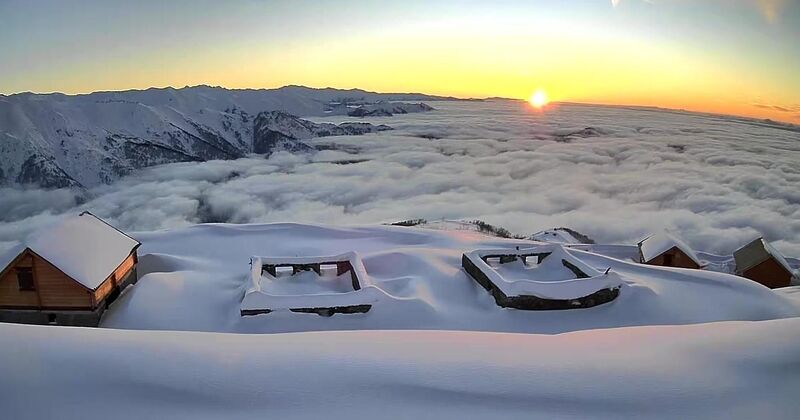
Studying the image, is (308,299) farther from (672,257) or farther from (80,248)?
(672,257)

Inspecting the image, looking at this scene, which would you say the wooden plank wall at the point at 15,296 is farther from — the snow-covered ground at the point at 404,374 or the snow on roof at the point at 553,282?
the snow on roof at the point at 553,282

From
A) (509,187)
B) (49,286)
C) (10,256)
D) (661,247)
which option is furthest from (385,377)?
(509,187)

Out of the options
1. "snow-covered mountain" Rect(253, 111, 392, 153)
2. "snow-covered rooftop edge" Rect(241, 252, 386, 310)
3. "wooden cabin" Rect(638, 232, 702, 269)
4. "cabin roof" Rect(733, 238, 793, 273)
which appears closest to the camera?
"snow-covered rooftop edge" Rect(241, 252, 386, 310)

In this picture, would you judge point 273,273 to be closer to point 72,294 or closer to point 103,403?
point 72,294

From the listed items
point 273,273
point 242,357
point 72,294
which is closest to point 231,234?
point 273,273

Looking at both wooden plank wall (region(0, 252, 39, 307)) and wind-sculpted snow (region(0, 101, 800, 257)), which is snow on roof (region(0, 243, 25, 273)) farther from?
wind-sculpted snow (region(0, 101, 800, 257))

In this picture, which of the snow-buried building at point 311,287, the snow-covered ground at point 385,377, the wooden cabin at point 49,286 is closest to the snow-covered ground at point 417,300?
the snow-buried building at point 311,287

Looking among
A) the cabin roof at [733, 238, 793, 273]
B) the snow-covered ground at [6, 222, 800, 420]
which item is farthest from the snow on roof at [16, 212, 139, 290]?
the cabin roof at [733, 238, 793, 273]
